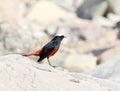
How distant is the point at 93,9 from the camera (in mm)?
27031

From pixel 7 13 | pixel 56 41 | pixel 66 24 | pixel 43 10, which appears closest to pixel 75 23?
pixel 66 24

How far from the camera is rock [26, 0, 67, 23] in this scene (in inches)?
1037

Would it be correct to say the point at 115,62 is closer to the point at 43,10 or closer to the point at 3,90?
the point at 3,90

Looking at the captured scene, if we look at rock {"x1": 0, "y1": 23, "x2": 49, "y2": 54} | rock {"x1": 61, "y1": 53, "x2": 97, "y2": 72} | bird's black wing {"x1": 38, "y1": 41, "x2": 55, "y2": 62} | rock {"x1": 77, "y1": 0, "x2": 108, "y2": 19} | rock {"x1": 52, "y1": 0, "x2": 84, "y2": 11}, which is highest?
rock {"x1": 52, "y1": 0, "x2": 84, "y2": 11}

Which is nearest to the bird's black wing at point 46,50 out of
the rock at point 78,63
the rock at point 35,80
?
the rock at point 35,80

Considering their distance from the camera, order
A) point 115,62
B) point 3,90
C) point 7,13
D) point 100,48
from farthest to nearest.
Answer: point 100,48 → point 7,13 → point 115,62 → point 3,90

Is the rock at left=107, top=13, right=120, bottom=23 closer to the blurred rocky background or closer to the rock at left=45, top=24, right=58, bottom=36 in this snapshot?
the blurred rocky background

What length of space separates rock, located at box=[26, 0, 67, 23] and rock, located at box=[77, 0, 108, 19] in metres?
1.00

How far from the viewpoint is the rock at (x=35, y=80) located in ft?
18.8

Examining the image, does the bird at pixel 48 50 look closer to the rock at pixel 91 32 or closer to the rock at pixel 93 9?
the rock at pixel 91 32

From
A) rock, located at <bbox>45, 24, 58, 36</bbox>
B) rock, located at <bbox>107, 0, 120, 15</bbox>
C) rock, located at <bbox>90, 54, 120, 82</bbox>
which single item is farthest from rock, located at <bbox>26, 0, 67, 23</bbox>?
rock, located at <bbox>90, 54, 120, 82</bbox>

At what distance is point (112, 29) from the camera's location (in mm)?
24688

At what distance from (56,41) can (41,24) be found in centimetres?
1807

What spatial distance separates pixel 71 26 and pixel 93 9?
3.01m
